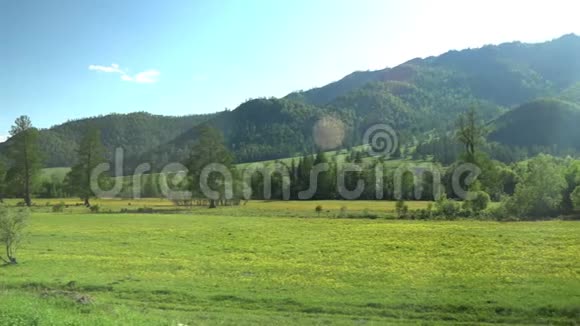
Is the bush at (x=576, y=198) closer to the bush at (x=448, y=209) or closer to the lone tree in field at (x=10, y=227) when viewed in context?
the bush at (x=448, y=209)

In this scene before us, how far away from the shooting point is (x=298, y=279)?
25047 millimetres

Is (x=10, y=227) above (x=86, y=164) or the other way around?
the other way around

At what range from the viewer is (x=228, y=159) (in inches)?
3792

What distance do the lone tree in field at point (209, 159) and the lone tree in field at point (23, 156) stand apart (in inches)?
1254

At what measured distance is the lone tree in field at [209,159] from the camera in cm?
9131

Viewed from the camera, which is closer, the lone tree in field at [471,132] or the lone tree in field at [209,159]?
the lone tree in field at [471,132]

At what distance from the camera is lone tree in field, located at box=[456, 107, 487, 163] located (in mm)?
84250

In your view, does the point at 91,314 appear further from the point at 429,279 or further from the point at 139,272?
the point at 429,279

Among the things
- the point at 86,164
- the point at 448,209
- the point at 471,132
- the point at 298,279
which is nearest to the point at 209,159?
the point at 86,164

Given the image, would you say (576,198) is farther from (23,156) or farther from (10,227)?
(23,156)

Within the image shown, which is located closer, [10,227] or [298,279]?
[298,279]

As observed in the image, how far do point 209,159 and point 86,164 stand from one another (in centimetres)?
2650

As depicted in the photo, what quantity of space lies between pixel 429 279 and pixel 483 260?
21.5 ft

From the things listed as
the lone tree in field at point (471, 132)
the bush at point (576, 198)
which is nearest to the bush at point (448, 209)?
the bush at point (576, 198)
